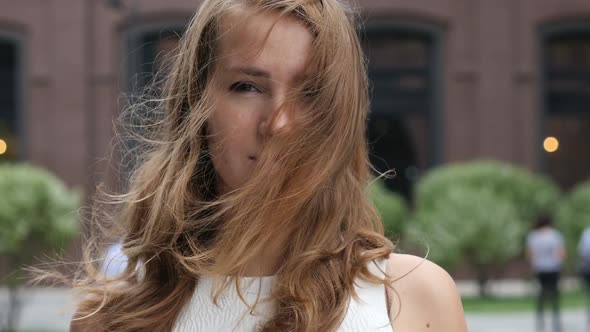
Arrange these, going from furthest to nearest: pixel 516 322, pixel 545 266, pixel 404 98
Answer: pixel 404 98, pixel 516 322, pixel 545 266

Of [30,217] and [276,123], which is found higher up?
[276,123]

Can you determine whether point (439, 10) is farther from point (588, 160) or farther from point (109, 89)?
point (109, 89)

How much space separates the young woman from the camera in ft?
5.42

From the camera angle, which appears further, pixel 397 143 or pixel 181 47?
pixel 397 143

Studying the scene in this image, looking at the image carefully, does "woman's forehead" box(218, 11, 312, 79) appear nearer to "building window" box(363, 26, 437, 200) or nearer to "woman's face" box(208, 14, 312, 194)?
"woman's face" box(208, 14, 312, 194)

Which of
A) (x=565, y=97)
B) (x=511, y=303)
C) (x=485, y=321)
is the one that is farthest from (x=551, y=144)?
(x=485, y=321)

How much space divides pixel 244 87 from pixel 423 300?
48cm

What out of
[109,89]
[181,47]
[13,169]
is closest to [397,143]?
[109,89]

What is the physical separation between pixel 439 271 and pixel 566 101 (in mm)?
26729

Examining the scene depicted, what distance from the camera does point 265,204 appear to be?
1.64 meters

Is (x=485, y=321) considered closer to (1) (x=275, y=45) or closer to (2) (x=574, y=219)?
(2) (x=574, y=219)

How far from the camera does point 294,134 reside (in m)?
1.65

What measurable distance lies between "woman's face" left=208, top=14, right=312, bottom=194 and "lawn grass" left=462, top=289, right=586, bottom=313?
17.4 metres

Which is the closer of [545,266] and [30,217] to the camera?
[30,217]
